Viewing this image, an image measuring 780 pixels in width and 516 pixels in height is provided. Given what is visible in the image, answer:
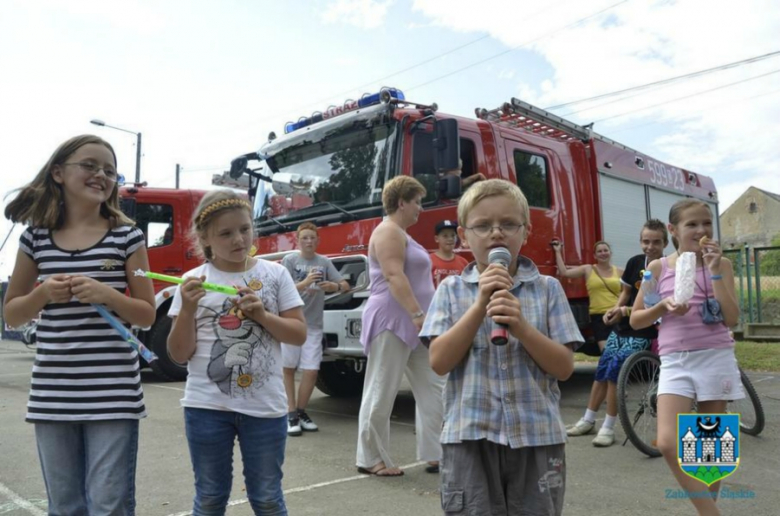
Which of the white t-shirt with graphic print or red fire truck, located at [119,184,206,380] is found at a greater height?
red fire truck, located at [119,184,206,380]

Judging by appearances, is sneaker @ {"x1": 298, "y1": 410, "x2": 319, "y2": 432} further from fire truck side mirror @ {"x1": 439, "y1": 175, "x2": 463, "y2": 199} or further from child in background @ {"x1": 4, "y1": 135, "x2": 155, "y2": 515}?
child in background @ {"x1": 4, "y1": 135, "x2": 155, "y2": 515}

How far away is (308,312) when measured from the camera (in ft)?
18.1

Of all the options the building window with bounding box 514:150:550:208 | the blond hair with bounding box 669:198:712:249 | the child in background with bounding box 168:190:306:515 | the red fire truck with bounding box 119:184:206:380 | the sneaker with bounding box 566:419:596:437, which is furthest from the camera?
the red fire truck with bounding box 119:184:206:380

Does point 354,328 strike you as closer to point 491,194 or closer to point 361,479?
point 361,479

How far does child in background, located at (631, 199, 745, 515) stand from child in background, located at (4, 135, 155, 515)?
2328mm

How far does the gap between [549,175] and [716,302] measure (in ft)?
13.5

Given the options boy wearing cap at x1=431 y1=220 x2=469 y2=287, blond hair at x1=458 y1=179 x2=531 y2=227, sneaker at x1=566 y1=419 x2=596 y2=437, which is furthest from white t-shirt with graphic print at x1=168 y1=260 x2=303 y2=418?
sneaker at x1=566 y1=419 x2=596 y2=437

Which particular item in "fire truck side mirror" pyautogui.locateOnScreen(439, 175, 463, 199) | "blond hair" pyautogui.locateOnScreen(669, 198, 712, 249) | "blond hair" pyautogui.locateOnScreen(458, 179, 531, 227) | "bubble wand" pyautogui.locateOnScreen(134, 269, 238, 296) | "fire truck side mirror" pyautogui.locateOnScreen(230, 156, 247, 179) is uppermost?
"fire truck side mirror" pyautogui.locateOnScreen(230, 156, 247, 179)

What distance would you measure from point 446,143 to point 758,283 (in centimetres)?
1095

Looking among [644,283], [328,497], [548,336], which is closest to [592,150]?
[644,283]

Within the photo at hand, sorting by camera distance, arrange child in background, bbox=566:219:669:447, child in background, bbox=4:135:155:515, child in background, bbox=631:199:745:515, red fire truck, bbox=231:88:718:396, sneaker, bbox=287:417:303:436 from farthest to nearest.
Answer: red fire truck, bbox=231:88:718:396
sneaker, bbox=287:417:303:436
child in background, bbox=566:219:669:447
child in background, bbox=631:199:745:515
child in background, bbox=4:135:155:515

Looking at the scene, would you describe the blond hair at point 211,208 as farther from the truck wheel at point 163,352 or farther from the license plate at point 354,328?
the truck wheel at point 163,352

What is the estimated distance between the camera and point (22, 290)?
2434 mm

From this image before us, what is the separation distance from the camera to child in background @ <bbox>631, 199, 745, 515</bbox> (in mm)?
3008
